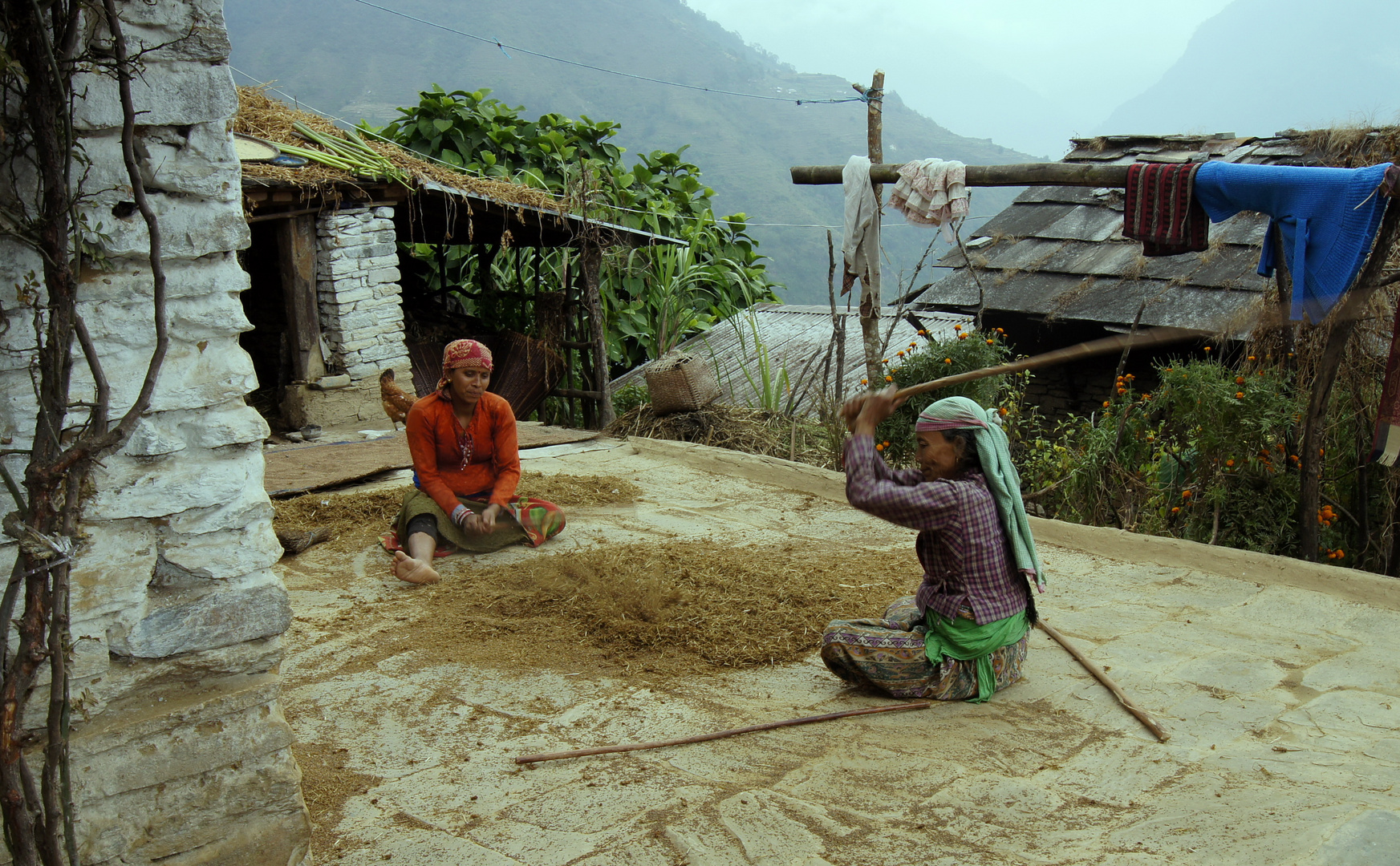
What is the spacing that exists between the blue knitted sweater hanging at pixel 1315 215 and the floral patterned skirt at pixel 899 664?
2497 mm

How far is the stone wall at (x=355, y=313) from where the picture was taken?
897 cm

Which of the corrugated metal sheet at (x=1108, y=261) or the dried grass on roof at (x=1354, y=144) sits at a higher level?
the dried grass on roof at (x=1354, y=144)

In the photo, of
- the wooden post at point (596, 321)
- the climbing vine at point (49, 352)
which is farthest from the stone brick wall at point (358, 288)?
the climbing vine at point (49, 352)

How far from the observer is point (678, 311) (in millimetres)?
13992

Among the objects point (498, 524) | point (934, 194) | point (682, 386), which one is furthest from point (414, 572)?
point (682, 386)

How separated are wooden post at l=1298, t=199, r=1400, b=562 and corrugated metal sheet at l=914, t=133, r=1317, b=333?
1633 millimetres

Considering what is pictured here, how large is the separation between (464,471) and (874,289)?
329cm

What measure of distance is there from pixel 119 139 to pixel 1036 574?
2.99 meters

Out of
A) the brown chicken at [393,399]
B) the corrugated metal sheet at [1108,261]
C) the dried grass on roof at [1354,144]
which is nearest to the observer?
the dried grass on roof at [1354,144]

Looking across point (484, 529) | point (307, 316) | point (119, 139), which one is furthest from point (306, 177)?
point (119, 139)

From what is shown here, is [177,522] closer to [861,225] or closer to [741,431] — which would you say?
[861,225]

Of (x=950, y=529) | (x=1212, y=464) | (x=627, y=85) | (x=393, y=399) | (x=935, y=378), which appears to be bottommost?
(x=1212, y=464)

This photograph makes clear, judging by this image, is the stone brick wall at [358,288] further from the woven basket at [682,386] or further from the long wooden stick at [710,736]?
the long wooden stick at [710,736]

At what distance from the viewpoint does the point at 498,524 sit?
533 cm
